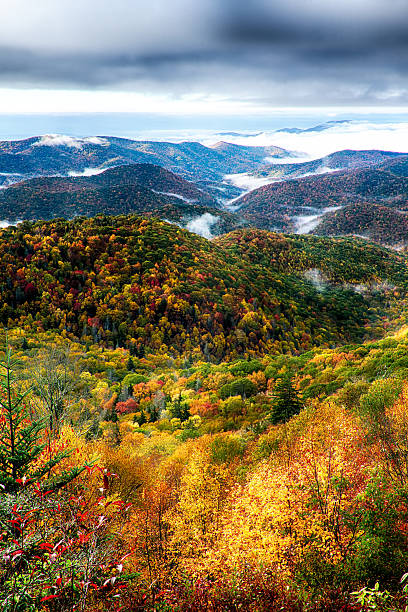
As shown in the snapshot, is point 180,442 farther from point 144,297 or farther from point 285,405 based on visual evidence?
point 144,297

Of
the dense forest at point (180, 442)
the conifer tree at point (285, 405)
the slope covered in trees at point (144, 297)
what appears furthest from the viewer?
the slope covered in trees at point (144, 297)

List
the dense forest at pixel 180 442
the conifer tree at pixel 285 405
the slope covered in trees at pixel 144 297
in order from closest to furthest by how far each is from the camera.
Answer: the dense forest at pixel 180 442, the conifer tree at pixel 285 405, the slope covered in trees at pixel 144 297

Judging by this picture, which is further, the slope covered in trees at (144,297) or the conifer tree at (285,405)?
the slope covered in trees at (144,297)

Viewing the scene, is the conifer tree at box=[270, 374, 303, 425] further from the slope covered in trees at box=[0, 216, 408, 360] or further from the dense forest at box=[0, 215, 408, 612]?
the slope covered in trees at box=[0, 216, 408, 360]

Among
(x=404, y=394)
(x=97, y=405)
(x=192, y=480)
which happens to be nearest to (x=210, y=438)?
(x=192, y=480)

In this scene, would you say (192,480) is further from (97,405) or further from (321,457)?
(97,405)

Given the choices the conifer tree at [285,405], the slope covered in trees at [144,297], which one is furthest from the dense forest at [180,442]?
the slope covered in trees at [144,297]

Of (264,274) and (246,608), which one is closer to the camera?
(246,608)

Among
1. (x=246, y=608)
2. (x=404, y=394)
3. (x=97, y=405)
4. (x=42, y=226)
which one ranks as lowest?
(x=97, y=405)

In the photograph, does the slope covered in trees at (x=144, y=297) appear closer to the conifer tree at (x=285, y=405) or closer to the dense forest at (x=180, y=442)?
the dense forest at (x=180, y=442)

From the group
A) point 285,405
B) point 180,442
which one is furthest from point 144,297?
point 285,405
